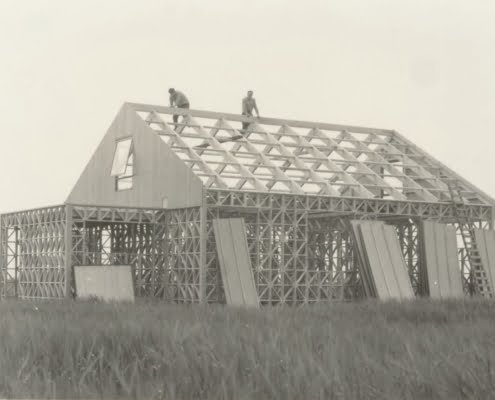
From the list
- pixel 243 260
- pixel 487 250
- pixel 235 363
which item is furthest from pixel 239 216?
pixel 235 363

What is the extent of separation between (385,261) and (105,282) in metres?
9.18

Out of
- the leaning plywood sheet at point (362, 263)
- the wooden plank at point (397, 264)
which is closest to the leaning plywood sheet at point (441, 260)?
the wooden plank at point (397, 264)

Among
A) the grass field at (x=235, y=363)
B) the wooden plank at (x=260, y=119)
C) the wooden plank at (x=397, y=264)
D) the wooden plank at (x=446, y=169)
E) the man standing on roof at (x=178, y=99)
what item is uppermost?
the man standing on roof at (x=178, y=99)

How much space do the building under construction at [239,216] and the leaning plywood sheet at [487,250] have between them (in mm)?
54

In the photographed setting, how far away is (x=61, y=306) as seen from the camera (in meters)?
23.6

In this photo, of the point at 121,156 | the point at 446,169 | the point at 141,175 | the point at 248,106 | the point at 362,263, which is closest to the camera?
the point at 362,263

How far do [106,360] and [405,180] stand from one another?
967 inches

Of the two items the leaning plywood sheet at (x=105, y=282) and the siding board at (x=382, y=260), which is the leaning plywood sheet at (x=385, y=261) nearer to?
the siding board at (x=382, y=260)

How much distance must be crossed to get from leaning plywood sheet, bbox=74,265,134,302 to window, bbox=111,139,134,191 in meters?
4.37

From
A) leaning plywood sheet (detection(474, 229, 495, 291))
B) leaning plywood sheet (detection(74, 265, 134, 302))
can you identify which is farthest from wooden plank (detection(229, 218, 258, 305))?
leaning plywood sheet (detection(474, 229, 495, 291))

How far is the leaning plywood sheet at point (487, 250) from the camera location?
33.8 m

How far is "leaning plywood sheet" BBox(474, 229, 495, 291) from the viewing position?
111 ft

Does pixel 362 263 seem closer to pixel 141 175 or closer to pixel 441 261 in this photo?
pixel 441 261

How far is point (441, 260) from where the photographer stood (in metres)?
32.8
